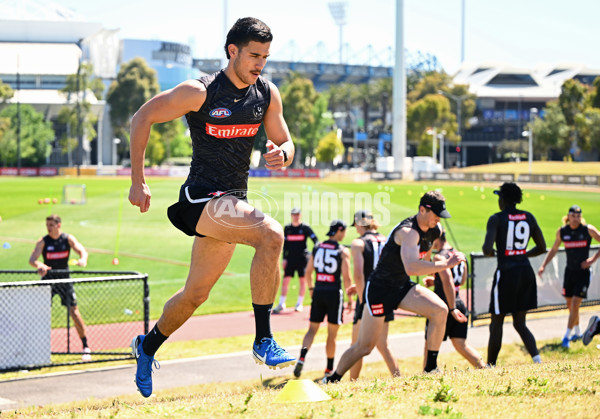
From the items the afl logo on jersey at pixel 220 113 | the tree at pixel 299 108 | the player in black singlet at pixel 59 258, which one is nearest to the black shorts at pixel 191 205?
the afl logo on jersey at pixel 220 113

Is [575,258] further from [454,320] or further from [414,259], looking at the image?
[414,259]

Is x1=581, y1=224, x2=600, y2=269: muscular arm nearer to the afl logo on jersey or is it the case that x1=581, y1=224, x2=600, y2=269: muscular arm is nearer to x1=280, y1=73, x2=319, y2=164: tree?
the afl logo on jersey

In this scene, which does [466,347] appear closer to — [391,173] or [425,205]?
[425,205]

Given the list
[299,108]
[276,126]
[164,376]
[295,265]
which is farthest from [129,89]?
[276,126]

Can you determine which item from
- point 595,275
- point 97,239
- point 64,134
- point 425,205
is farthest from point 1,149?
point 425,205

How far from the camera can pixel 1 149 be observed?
93688 millimetres

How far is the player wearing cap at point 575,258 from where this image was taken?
1301 cm

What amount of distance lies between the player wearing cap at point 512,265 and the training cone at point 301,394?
463 centimetres

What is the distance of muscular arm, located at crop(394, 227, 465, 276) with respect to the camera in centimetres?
773

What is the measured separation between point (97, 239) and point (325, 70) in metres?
157

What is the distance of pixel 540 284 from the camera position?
16.1 m

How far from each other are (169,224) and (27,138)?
67.7 meters

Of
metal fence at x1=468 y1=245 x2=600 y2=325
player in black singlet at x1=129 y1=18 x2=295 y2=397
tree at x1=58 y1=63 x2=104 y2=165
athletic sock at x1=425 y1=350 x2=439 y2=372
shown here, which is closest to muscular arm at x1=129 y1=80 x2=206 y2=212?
player in black singlet at x1=129 y1=18 x2=295 y2=397

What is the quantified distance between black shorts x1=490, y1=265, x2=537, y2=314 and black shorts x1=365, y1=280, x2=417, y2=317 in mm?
1761
